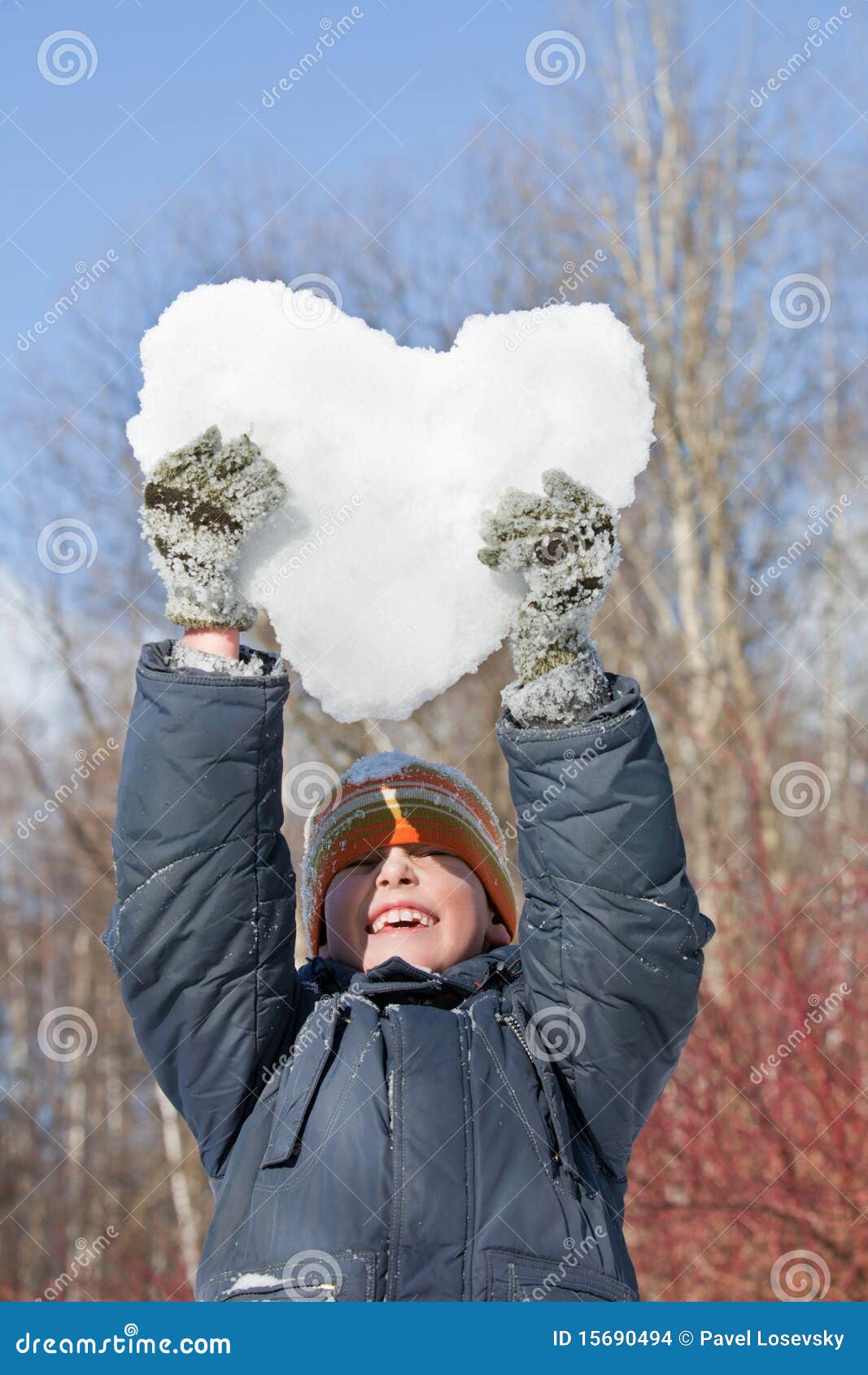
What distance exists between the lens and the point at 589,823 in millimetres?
1961

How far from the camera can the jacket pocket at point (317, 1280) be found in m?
1.80

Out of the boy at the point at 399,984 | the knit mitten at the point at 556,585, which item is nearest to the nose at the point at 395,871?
the boy at the point at 399,984

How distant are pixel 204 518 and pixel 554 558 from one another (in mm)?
598

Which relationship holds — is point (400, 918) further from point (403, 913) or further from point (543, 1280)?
point (543, 1280)

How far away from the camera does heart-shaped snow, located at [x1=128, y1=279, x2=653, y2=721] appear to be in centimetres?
211

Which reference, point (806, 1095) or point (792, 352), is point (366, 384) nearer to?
point (806, 1095)

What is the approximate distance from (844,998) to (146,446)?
490 centimetres

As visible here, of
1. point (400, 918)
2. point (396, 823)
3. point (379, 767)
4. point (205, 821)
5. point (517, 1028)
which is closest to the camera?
point (205, 821)

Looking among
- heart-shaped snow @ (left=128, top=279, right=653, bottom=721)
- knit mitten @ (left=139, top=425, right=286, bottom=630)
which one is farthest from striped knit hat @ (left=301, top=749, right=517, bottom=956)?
knit mitten @ (left=139, top=425, right=286, bottom=630)

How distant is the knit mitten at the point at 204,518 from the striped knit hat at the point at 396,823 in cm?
66

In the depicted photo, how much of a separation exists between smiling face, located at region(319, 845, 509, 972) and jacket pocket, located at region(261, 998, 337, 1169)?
10.0 inches

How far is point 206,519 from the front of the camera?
77.7 inches

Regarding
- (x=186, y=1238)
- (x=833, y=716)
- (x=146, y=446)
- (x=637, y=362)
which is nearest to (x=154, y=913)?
(x=146, y=446)

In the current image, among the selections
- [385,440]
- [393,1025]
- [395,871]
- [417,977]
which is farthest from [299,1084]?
[385,440]
